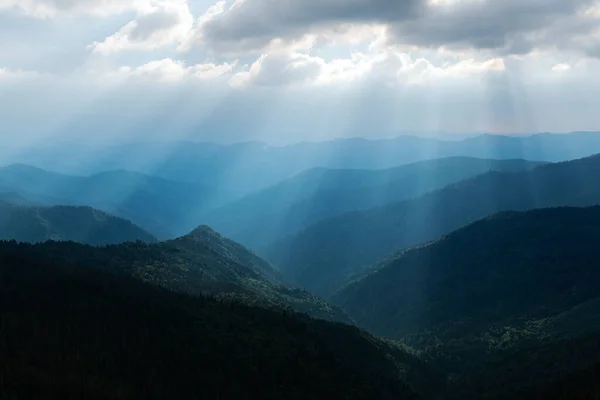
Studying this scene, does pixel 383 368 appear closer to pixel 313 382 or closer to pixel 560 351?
pixel 313 382

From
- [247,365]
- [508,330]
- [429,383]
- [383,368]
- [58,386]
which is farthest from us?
[508,330]

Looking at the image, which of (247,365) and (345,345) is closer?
(247,365)

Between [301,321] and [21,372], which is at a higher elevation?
[301,321]

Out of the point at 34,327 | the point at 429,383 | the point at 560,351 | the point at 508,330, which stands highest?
the point at 508,330

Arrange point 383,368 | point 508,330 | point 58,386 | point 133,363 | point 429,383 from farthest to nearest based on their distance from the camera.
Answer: point 508,330, point 429,383, point 383,368, point 133,363, point 58,386

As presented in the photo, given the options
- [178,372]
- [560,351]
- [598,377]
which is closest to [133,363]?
[178,372]

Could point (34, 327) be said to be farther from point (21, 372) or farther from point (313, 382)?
point (313, 382)

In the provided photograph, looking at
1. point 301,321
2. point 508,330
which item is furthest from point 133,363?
point 508,330
